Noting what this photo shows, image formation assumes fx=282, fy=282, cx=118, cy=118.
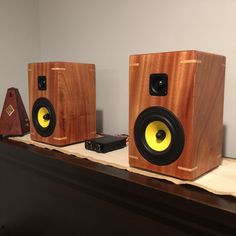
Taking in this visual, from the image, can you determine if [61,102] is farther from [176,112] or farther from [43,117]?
[176,112]

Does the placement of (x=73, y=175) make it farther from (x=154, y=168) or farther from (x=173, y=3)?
(x=173, y=3)

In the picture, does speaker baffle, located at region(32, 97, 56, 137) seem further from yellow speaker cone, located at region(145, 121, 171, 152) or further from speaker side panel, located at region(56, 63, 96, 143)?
yellow speaker cone, located at region(145, 121, 171, 152)

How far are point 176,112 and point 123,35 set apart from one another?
648 millimetres

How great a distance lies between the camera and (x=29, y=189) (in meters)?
1.10

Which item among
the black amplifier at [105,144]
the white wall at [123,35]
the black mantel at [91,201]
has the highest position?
the white wall at [123,35]

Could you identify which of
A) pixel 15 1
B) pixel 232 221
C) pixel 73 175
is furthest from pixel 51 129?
pixel 15 1

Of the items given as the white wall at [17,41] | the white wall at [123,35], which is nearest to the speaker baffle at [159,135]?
the white wall at [123,35]

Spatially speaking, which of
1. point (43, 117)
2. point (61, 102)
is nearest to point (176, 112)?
point (61, 102)

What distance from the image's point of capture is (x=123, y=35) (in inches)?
48.1

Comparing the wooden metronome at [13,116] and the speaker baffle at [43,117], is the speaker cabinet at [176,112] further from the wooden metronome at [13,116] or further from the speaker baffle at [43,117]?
the wooden metronome at [13,116]

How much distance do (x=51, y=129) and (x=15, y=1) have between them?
904mm

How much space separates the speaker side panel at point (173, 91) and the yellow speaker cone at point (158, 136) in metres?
0.05

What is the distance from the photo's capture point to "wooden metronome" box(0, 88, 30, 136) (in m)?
1.22

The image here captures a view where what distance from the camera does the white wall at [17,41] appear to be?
1526 millimetres
